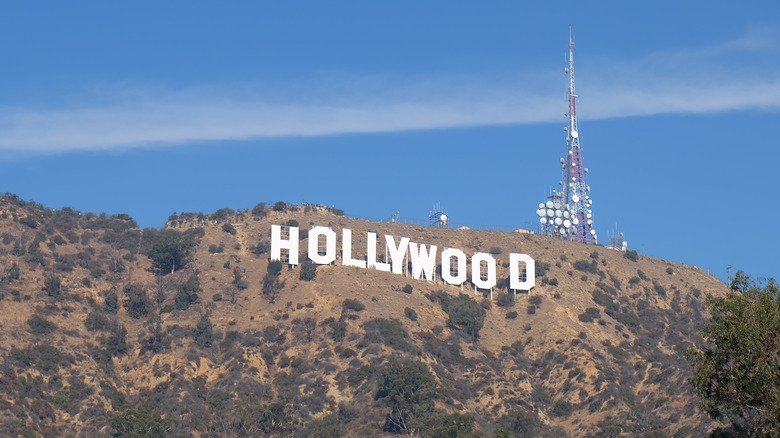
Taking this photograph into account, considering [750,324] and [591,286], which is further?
[591,286]

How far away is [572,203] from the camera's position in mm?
151375

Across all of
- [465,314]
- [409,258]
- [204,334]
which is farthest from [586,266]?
[204,334]

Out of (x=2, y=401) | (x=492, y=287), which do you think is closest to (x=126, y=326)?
(x=2, y=401)

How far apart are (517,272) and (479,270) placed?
4.48 meters

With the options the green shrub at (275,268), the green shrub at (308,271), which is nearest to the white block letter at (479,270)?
the green shrub at (308,271)

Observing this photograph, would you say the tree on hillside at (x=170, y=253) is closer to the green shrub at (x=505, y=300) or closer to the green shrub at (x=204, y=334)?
the green shrub at (x=204, y=334)

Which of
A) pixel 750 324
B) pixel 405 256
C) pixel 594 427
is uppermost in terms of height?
pixel 405 256

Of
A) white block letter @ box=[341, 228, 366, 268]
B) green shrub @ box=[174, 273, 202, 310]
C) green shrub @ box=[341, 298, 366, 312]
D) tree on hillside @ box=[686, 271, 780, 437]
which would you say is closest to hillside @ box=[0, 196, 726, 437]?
green shrub @ box=[341, 298, 366, 312]

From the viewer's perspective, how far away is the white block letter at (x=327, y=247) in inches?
4948

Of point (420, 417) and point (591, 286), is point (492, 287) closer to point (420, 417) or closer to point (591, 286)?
point (591, 286)

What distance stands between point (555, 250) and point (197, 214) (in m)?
45.1

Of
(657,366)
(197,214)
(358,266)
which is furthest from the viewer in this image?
(197,214)

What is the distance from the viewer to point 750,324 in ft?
164

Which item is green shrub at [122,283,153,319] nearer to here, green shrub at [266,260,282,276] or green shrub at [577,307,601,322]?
green shrub at [266,260,282,276]
